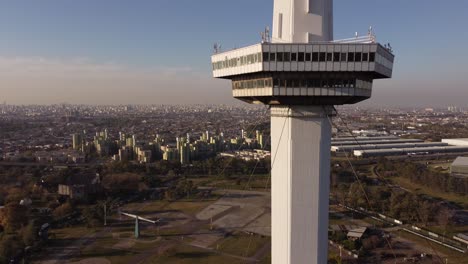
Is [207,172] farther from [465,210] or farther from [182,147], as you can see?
[465,210]

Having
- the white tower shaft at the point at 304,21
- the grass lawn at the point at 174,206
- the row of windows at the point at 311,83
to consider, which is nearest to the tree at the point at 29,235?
the grass lawn at the point at 174,206

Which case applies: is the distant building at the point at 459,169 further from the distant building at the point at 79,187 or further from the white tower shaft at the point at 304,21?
the white tower shaft at the point at 304,21

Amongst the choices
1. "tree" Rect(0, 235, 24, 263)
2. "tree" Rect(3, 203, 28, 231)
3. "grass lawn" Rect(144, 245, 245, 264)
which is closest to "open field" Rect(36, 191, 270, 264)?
"grass lawn" Rect(144, 245, 245, 264)

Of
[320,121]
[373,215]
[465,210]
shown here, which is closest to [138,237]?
[373,215]

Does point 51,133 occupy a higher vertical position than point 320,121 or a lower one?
lower

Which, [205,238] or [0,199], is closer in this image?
[205,238]
